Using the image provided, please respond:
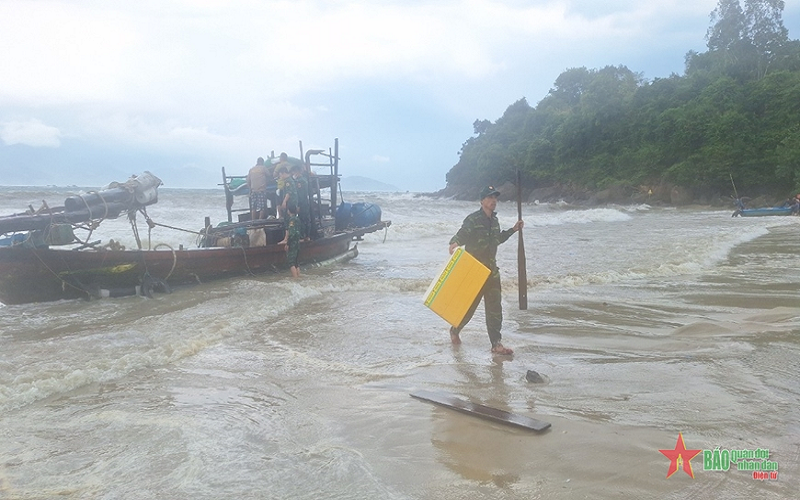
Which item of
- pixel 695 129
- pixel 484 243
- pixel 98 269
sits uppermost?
pixel 695 129

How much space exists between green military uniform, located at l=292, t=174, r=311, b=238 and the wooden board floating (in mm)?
8672

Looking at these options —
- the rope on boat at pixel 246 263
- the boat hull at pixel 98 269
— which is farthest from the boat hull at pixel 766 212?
the boat hull at pixel 98 269

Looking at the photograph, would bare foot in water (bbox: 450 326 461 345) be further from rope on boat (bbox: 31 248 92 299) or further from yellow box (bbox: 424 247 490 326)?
rope on boat (bbox: 31 248 92 299)

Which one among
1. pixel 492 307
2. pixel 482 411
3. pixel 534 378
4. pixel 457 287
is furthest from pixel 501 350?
pixel 482 411

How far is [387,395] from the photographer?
4.59m

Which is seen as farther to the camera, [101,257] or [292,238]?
[292,238]

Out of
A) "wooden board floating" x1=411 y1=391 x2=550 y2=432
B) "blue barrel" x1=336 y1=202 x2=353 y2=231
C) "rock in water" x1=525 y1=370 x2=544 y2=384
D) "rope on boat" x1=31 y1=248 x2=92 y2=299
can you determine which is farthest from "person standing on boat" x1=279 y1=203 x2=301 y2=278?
"wooden board floating" x1=411 y1=391 x2=550 y2=432

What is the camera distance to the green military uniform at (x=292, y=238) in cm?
1224

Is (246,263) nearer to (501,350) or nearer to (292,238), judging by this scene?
(292,238)

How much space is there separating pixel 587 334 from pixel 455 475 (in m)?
3.72

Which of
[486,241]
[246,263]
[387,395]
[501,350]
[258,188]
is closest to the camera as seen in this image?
[387,395]

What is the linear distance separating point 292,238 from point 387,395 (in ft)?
26.4

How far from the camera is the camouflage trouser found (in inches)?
231

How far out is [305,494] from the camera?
3.03 m
